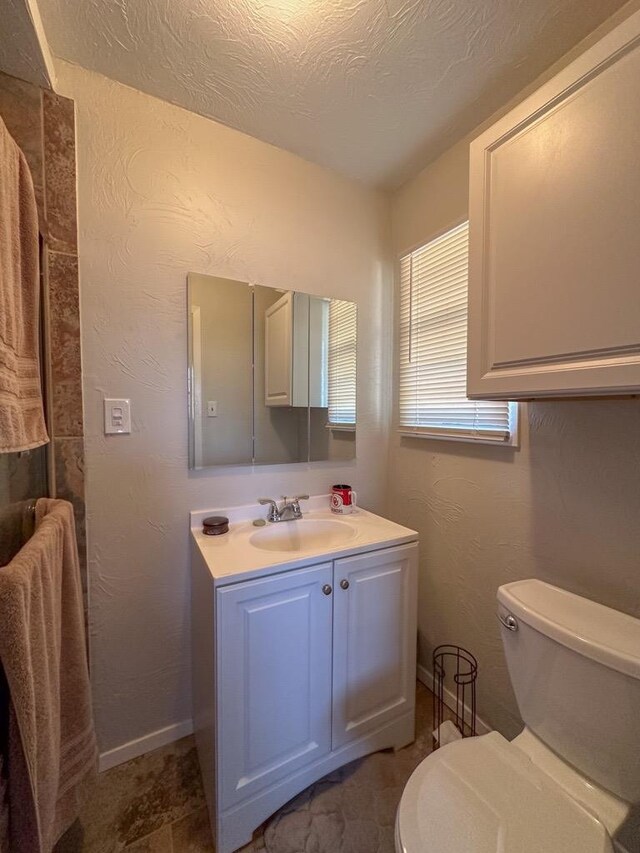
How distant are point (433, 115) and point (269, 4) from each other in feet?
2.15

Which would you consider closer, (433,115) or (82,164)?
(82,164)

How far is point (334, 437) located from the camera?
1.64 m

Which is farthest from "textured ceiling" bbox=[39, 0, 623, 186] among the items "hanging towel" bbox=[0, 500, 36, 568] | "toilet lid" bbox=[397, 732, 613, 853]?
"toilet lid" bbox=[397, 732, 613, 853]

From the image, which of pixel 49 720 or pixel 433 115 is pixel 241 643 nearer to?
pixel 49 720

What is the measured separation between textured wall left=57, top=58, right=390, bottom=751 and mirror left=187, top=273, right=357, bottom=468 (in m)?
0.06

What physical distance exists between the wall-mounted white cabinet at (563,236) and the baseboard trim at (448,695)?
4.23ft

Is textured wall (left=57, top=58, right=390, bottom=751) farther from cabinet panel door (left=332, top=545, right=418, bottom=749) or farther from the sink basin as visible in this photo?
cabinet panel door (left=332, top=545, right=418, bottom=749)

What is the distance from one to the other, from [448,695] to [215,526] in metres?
1.24

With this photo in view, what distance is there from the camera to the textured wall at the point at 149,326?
1.15m

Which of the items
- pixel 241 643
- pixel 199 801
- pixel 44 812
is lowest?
pixel 199 801

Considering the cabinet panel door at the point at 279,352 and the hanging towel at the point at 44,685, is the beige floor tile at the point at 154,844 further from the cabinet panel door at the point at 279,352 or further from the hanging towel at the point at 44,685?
the cabinet panel door at the point at 279,352

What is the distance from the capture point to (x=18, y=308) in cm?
75

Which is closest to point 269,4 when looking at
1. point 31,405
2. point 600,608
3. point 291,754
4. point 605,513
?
point 31,405

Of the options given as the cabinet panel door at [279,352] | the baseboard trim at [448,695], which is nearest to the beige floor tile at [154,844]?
the baseboard trim at [448,695]
